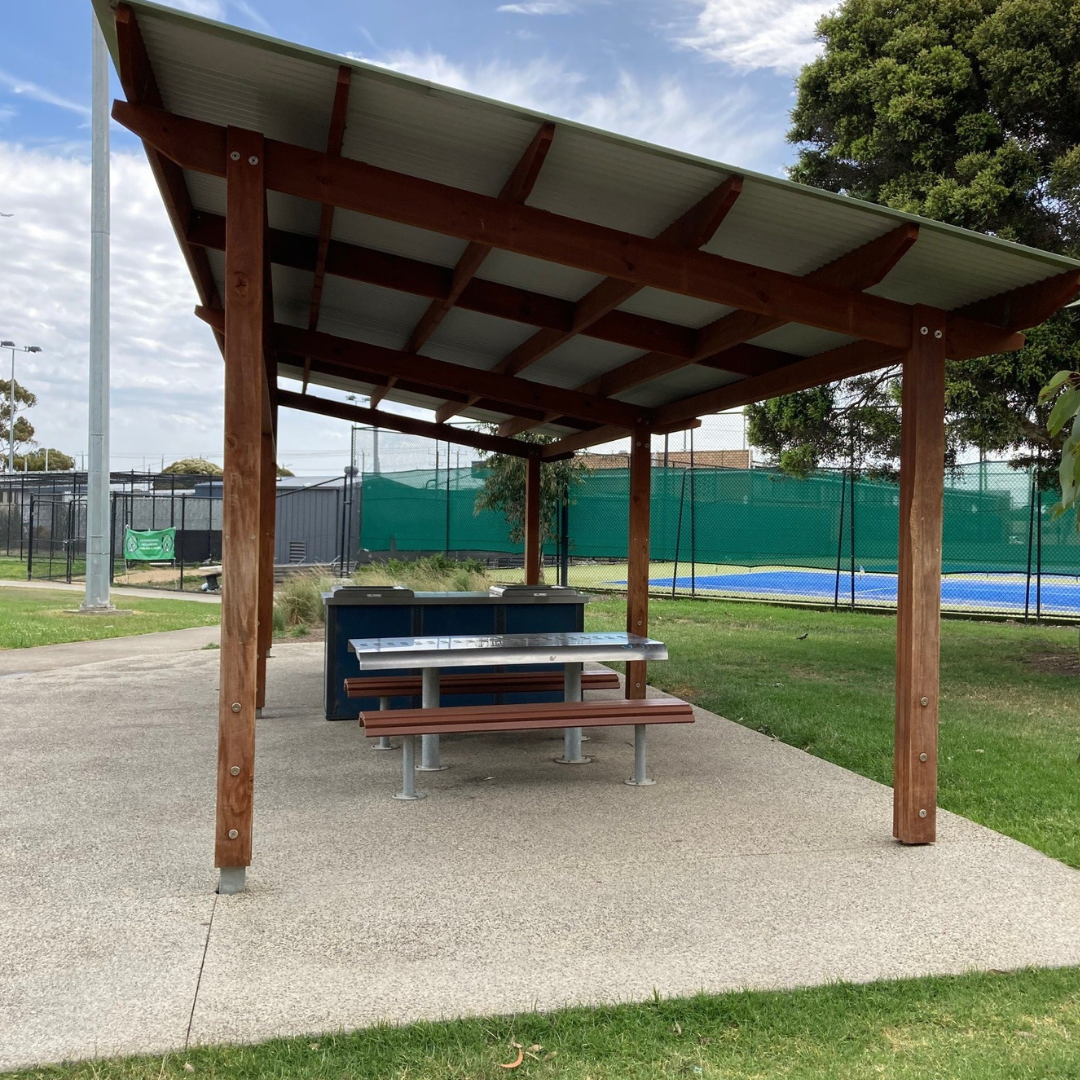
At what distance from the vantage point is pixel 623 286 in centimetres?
557

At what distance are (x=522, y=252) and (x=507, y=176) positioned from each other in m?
0.34

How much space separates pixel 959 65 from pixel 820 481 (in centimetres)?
964

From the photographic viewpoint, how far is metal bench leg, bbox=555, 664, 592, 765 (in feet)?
23.1

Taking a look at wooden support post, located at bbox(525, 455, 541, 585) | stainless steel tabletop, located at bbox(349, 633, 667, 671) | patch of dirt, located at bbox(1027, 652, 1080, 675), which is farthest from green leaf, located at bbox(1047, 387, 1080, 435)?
patch of dirt, located at bbox(1027, 652, 1080, 675)

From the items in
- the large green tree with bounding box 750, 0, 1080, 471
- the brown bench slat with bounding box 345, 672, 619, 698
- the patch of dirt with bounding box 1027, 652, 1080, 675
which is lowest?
the patch of dirt with bounding box 1027, 652, 1080, 675

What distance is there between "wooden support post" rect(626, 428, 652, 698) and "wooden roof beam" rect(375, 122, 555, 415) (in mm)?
2171

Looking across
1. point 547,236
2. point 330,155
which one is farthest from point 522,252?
point 330,155

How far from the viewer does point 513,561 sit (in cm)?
2469

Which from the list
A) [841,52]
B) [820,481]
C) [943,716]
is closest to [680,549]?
[820,481]

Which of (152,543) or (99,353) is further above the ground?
(99,353)

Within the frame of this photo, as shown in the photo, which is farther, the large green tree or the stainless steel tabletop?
the large green tree

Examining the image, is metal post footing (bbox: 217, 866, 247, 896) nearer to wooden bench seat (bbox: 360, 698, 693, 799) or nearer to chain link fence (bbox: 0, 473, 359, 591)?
wooden bench seat (bbox: 360, 698, 693, 799)

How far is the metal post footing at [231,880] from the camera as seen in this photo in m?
4.38

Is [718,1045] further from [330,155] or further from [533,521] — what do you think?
[533,521]
